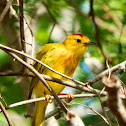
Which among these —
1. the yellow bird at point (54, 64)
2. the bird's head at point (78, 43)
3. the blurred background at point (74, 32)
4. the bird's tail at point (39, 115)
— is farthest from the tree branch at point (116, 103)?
the bird's head at point (78, 43)

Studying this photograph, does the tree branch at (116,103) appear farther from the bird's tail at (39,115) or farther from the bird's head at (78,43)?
the bird's head at (78,43)

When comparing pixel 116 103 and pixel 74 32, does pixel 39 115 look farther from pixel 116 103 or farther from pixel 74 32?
pixel 116 103

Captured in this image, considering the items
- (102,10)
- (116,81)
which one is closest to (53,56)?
(102,10)

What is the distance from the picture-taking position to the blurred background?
4145 millimetres

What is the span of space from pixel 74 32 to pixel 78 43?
29.8 inches

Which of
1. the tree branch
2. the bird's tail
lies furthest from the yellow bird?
the tree branch

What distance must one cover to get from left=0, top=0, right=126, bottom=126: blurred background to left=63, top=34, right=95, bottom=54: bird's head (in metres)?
0.20

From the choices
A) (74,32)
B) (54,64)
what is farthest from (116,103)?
(74,32)

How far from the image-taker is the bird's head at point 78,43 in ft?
13.4

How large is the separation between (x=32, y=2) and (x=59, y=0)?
687 millimetres

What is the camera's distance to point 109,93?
4.15ft

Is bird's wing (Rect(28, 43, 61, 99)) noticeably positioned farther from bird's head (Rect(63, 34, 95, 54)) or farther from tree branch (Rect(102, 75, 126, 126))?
tree branch (Rect(102, 75, 126, 126))

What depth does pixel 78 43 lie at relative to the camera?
4188mm

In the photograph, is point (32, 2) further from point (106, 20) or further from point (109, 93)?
point (109, 93)
